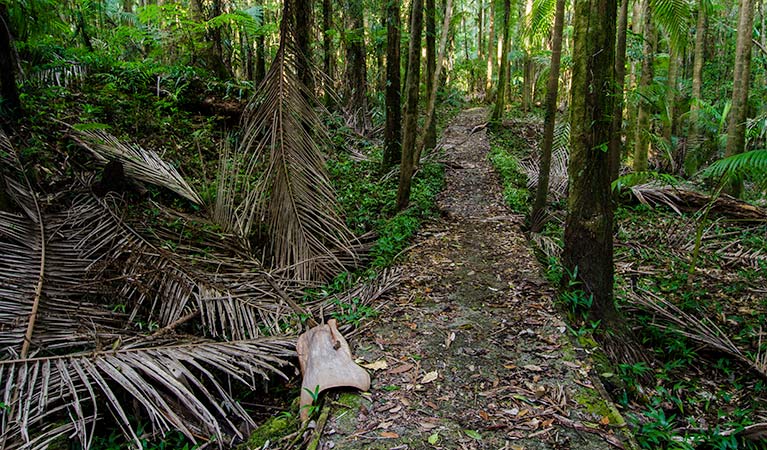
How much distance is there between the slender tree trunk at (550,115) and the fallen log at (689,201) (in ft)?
7.42

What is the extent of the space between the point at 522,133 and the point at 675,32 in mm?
9426

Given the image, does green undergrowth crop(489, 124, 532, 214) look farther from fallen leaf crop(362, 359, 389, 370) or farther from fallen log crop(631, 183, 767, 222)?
fallen leaf crop(362, 359, 389, 370)

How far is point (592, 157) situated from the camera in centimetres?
370

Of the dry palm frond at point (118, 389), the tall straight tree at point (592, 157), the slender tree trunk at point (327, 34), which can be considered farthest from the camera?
the slender tree trunk at point (327, 34)

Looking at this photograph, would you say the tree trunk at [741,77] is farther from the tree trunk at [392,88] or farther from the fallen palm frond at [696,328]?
the tree trunk at [392,88]

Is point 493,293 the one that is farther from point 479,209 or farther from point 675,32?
point 675,32

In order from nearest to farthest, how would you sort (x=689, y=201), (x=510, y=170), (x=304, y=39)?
(x=304, y=39) < (x=689, y=201) < (x=510, y=170)

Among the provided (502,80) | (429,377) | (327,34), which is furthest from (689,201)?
(502,80)

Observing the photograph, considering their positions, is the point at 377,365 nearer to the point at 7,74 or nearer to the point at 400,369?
the point at 400,369

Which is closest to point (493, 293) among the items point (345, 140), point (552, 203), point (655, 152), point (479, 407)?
point (479, 407)

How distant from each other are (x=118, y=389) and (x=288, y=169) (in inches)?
87.6

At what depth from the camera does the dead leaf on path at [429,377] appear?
122 inches

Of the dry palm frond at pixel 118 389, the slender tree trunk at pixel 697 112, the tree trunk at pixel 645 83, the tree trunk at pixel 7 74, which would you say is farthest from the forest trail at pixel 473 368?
the slender tree trunk at pixel 697 112

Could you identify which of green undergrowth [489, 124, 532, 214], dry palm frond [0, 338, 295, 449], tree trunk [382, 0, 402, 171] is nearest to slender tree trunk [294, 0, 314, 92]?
dry palm frond [0, 338, 295, 449]
